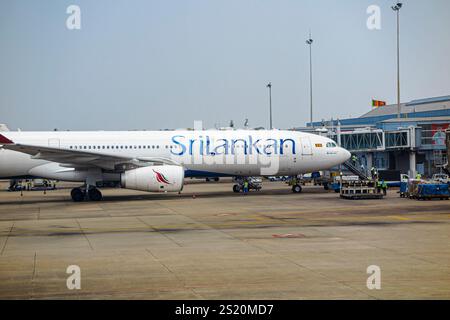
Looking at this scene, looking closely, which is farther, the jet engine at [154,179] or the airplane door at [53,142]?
the airplane door at [53,142]

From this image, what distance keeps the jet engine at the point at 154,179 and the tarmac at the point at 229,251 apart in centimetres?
316

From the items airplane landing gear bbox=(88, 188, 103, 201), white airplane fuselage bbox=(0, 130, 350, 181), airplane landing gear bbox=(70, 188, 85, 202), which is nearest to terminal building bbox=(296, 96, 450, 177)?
white airplane fuselage bbox=(0, 130, 350, 181)

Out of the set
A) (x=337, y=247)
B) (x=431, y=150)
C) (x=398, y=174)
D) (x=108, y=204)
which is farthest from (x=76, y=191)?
(x=431, y=150)

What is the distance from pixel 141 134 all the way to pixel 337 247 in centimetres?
2510

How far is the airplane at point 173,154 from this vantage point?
40.2 m

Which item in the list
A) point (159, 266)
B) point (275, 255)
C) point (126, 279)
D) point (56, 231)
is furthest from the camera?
point (56, 231)

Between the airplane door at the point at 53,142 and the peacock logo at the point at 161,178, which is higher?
the airplane door at the point at 53,142

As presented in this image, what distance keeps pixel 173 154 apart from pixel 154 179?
424 cm

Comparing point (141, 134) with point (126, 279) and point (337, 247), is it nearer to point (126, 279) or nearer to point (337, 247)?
point (337, 247)

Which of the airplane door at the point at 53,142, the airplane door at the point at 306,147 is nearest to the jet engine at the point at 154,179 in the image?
the airplane door at the point at 53,142

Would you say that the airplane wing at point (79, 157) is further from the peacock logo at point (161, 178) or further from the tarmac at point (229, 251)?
the tarmac at point (229, 251)

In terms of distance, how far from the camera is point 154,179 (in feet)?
125

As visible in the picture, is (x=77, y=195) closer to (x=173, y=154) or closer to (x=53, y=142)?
(x=53, y=142)

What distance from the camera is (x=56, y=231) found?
25.3 m
